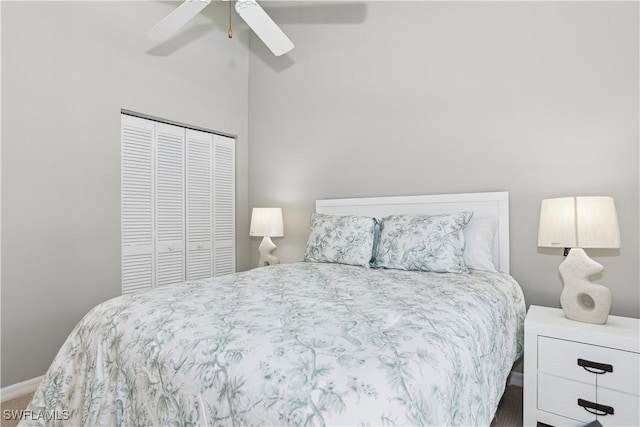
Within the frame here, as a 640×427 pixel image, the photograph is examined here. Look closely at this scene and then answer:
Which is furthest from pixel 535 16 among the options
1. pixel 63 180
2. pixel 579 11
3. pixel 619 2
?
pixel 63 180

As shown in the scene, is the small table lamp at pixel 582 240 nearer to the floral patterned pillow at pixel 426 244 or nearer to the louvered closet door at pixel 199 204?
the floral patterned pillow at pixel 426 244

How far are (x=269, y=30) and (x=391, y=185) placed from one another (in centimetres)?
147

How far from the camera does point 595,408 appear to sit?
1.58 metres

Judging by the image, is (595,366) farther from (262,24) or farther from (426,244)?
(262,24)

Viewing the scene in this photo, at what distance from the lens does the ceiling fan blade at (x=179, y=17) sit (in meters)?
1.92

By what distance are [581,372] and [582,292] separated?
1.25 feet

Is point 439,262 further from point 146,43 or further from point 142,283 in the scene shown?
point 146,43

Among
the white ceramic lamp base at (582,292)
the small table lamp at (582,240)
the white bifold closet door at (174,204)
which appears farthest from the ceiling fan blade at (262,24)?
the white ceramic lamp base at (582,292)

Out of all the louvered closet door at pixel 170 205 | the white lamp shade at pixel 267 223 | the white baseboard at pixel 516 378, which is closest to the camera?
the white baseboard at pixel 516 378

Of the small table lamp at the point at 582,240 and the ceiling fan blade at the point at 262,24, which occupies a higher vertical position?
the ceiling fan blade at the point at 262,24

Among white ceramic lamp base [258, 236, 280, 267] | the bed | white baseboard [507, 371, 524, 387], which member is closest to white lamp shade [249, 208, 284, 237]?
white ceramic lamp base [258, 236, 280, 267]

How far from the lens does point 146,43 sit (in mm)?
2936

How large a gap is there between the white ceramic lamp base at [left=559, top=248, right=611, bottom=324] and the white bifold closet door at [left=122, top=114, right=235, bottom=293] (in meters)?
2.88

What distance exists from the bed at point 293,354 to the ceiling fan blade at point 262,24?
4.88 feet
